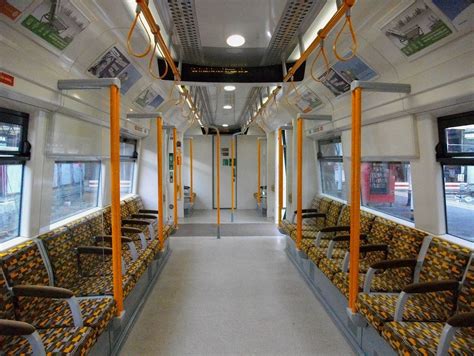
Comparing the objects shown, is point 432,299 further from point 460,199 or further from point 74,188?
point 74,188

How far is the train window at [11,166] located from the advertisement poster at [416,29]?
3.17 m

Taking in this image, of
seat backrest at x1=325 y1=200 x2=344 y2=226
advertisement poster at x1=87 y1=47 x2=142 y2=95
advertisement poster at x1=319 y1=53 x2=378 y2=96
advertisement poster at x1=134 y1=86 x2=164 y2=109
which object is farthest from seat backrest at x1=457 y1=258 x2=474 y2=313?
advertisement poster at x1=134 y1=86 x2=164 y2=109

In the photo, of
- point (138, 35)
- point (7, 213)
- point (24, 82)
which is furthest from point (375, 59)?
point (7, 213)

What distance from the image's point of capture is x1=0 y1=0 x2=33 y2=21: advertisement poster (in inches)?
68.6

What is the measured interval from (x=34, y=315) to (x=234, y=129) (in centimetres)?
933

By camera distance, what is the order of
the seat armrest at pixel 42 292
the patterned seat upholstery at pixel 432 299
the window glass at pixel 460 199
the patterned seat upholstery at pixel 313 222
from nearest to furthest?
the seat armrest at pixel 42 292, the patterned seat upholstery at pixel 432 299, the window glass at pixel 460 199, the patterned seat upholstery at pixel 313 222

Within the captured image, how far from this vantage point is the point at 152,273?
156 inches

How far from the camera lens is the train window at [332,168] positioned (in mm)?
4984

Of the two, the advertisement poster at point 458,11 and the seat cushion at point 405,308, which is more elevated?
the advertisement poster at point 458,11

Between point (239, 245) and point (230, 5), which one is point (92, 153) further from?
point (239, 245)

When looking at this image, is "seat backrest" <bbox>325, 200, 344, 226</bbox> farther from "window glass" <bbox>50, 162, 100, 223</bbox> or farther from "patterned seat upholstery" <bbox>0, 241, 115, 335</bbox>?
"window glass" <bbox>50, 162, 100, 223</bbox>

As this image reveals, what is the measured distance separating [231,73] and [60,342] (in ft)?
10.6

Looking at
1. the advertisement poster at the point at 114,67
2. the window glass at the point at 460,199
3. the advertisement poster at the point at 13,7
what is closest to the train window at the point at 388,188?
the window glass at the point at 460,199

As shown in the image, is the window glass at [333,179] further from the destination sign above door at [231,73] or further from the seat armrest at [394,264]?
the seat armrest at [394,264]
